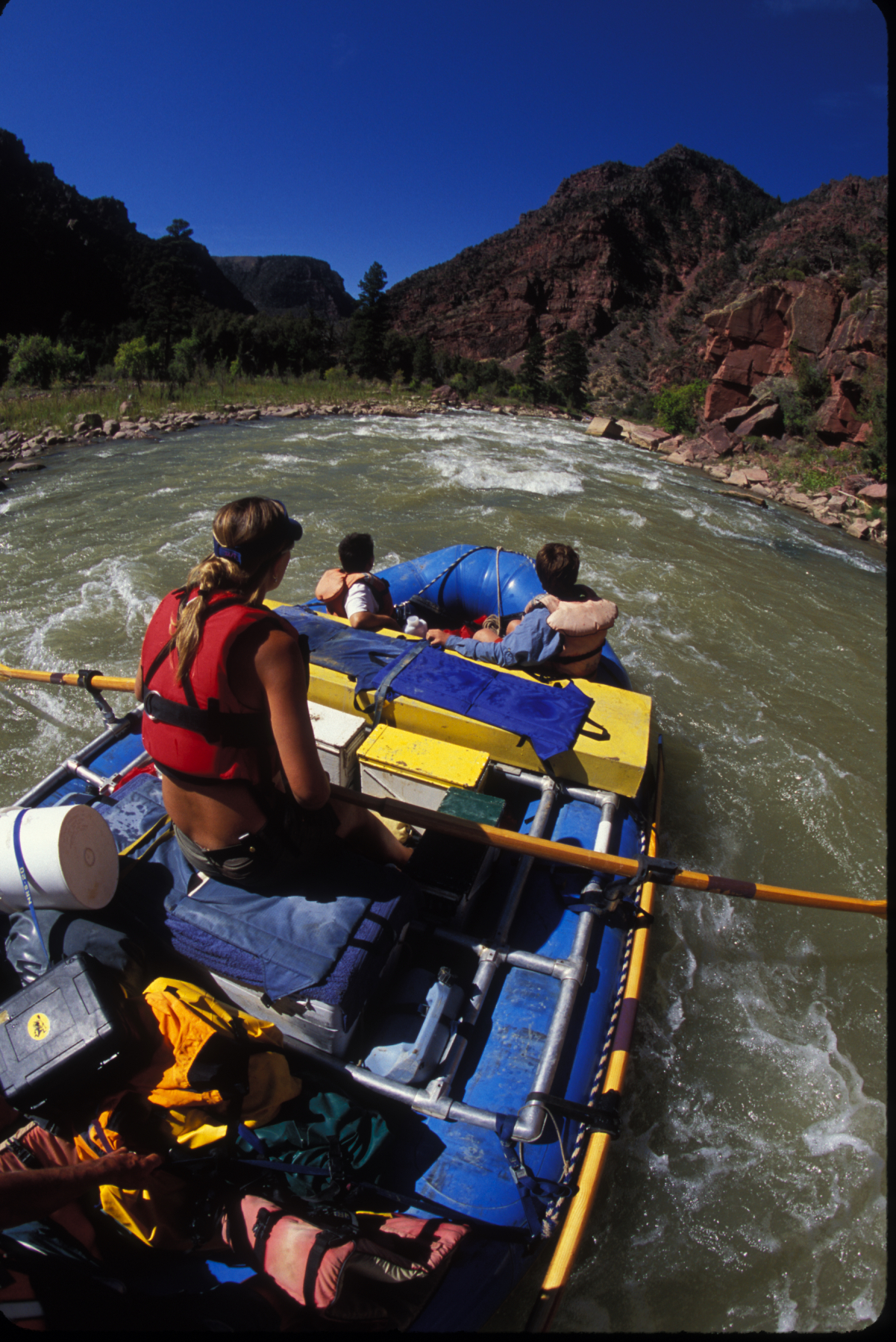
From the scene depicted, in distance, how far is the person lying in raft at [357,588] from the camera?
431 cm

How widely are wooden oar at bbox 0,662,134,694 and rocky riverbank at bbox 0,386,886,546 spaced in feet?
32.7

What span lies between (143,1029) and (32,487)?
12829 mm

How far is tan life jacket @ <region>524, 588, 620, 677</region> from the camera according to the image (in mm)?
3562

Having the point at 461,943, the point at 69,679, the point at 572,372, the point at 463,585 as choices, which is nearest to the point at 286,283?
the point at 572,372

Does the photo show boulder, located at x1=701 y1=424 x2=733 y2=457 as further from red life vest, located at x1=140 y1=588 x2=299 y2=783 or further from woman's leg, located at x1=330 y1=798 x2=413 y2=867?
red life vest, located at x1=140 y1=588 x2=299 y2=783

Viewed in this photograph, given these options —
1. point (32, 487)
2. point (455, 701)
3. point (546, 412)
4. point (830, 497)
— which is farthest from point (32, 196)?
point (455, 701)

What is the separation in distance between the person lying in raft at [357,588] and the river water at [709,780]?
7.43ft

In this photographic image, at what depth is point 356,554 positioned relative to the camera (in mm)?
4605

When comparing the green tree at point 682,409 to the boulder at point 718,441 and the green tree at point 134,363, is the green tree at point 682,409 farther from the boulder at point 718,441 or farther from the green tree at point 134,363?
the green tree at point 134,363

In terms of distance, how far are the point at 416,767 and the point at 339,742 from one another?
1.19 feet

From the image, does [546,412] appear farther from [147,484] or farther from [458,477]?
[147,484]

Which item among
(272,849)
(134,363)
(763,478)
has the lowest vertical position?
(272,849)

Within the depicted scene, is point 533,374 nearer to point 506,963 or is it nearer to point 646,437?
point 646,437

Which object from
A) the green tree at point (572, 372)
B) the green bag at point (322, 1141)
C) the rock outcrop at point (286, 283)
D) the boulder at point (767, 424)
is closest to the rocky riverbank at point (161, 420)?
the boulder at point (767, 424)
